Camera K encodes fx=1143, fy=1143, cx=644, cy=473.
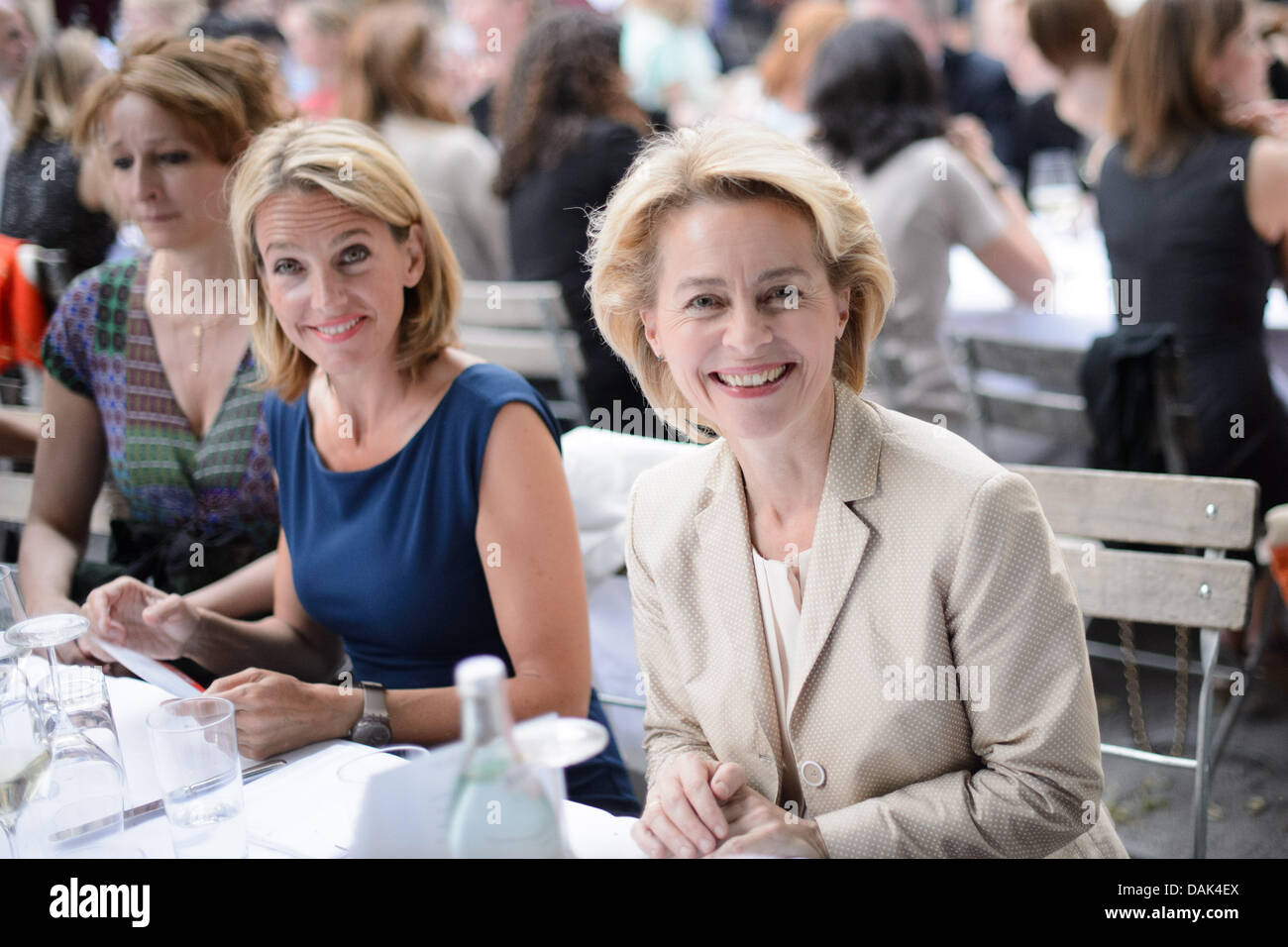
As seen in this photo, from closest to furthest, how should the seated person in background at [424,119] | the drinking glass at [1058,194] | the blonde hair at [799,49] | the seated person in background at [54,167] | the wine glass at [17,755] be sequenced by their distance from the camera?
the wine glass at [17,755] < the seated person in background at [54,167] < the seated person in background at [424,119] < the drinking glass at [1058,194] < the blonde hair at [799,49]

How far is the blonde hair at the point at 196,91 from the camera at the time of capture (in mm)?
2092

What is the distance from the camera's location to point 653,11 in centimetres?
629

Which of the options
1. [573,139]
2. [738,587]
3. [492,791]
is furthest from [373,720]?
[573,139]

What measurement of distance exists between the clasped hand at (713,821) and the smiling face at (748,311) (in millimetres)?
402

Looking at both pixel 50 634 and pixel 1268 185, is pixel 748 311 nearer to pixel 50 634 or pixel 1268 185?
pixel 50 634

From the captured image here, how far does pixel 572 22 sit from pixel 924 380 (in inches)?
63.1

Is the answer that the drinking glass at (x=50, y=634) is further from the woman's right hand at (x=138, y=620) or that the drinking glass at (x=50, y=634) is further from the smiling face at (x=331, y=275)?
the smiling face at (x=331, y=275)

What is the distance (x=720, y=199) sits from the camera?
4.30 ft

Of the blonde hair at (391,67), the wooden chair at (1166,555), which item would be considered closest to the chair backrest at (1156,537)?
the wooden chair at (1166,555)

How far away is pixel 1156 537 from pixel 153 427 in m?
1.86

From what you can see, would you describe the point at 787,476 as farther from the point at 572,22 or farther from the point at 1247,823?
the point at 572,22

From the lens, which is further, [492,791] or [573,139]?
[573,139]

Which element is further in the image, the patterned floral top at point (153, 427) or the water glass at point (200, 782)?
the patterned floral top at point (153, 427)
